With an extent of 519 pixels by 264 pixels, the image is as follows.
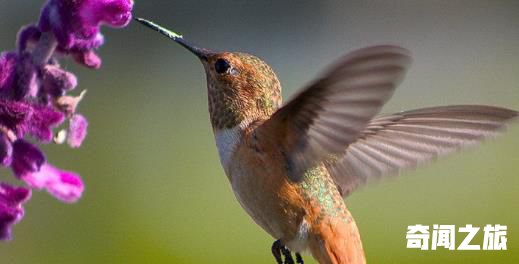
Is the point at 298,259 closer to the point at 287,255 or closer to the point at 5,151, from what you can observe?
the point at 287,255

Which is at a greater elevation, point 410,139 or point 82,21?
point 410,139

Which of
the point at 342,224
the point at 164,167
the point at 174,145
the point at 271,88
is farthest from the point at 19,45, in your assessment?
the point at 174,145

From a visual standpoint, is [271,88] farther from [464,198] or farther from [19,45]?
[464,198]

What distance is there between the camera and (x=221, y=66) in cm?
375

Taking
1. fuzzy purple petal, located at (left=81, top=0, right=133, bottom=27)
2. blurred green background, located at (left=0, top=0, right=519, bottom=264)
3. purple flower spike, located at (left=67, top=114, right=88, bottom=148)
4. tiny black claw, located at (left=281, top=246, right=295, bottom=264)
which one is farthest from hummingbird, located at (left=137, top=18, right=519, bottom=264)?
blurred green background, located at (left=0, top=0, right=519, bottom=264)

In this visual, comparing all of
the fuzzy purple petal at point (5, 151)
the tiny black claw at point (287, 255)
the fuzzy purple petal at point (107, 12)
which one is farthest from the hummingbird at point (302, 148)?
the fuzzy purple petal at point (5, 151)

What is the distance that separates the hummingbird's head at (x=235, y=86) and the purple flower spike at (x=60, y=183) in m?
0.98

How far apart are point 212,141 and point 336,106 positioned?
999 centimetres

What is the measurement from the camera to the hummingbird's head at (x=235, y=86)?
3.74 metres

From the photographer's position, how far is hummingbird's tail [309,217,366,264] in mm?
3812

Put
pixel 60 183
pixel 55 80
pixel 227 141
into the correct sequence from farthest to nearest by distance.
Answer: pixel 227 141 < pixel 60 183 < pixel 55 80

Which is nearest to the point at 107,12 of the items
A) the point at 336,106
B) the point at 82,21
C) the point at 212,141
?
the point at 82,21

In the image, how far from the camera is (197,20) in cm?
1605

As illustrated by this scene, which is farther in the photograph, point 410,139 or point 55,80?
point 410,139
